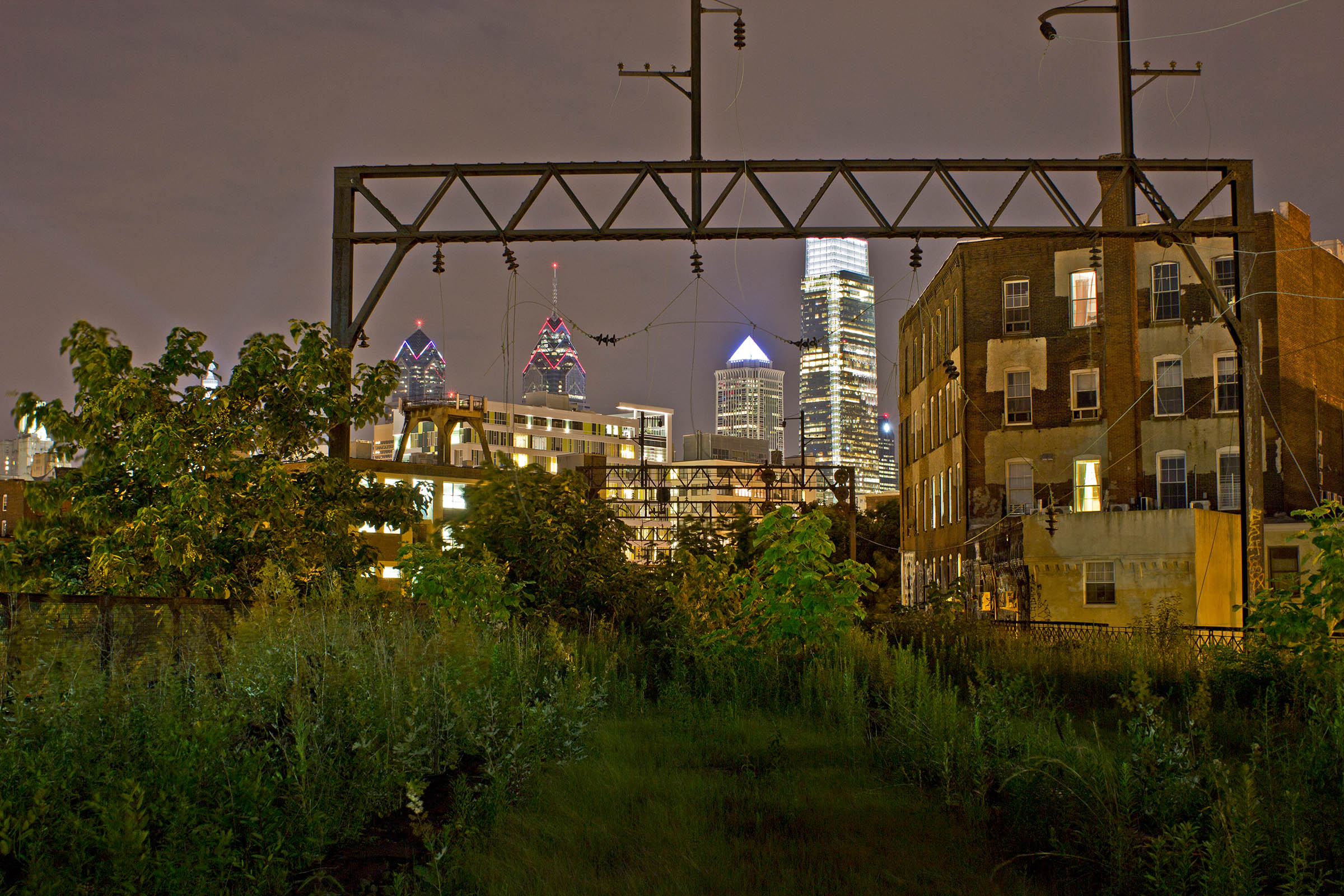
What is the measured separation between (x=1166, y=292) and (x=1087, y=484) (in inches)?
306

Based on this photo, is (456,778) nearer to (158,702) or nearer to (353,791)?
(353,791)

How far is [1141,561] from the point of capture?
32594 millimetres

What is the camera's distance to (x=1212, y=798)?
699 centimetres

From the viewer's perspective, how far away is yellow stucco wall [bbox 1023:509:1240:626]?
31812 mm

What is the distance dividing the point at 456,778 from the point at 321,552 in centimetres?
738

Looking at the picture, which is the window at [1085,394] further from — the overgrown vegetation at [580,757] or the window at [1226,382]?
the overgrown vegetation at [580,757]

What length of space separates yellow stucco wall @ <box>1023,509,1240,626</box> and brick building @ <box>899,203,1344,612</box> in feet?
18.9

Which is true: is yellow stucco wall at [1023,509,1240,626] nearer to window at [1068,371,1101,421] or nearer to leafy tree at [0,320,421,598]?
window at [1068,371,1101,421]

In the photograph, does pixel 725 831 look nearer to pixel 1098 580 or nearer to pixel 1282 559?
pixel 1098 580

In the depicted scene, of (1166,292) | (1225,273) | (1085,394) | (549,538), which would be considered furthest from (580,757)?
(1166,292)

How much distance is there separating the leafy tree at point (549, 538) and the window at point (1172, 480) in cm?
2899

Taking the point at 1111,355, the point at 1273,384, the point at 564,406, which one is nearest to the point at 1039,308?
the point at 1111,355

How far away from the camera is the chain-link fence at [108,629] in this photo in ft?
22.7

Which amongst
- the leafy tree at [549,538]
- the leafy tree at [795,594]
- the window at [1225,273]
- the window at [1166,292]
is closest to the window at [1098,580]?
the window at [1225,273]
